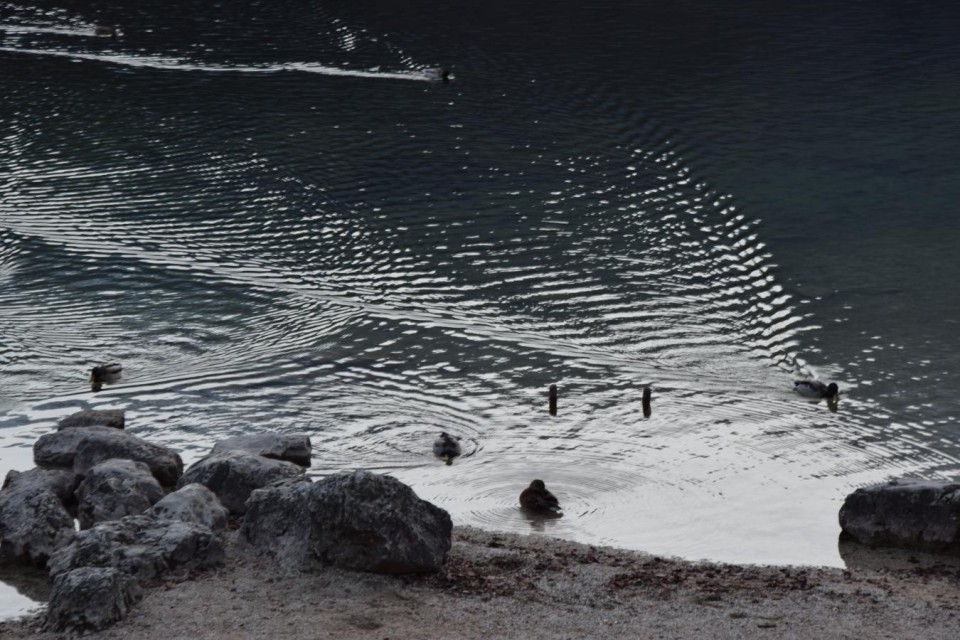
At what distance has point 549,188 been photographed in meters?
23.3

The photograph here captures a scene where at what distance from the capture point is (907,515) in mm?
10852

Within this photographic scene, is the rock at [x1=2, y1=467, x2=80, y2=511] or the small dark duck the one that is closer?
the rock at [x1=2, y1=467, x2=80, y2=511]

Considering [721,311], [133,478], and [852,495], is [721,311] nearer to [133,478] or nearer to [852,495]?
[852,495]

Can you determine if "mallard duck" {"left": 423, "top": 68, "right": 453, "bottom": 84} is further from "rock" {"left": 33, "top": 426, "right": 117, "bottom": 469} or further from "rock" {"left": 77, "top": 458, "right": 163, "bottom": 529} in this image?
"rock" {"left": 77, "top": 458, "right": 163, "bottom": 529}

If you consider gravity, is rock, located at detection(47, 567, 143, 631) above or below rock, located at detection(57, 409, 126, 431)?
above

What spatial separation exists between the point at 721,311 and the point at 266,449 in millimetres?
7499

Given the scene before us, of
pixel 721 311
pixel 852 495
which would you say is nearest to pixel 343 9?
pixel 721 311

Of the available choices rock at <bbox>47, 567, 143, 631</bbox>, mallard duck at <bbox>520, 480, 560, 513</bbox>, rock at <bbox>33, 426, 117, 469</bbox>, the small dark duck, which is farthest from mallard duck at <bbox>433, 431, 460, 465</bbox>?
rock at <bbox>47, 567, 143, 631</bbox>

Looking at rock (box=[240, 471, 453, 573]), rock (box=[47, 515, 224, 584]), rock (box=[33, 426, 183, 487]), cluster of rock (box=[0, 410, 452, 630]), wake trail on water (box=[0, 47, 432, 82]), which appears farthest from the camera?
wake trail on water (box=[0, 47, 432, 82])

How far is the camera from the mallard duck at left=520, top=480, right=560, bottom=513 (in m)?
11.7

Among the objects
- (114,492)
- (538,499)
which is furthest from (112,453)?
(538,499)

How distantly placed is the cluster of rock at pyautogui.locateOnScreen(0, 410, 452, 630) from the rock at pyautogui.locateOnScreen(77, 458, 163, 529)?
0.01 m

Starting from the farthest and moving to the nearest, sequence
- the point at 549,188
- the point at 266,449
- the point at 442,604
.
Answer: the point at 549,188 → the point at 266,449 → the point at 442,604

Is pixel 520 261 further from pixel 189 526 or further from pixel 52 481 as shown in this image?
pixel 189 526
